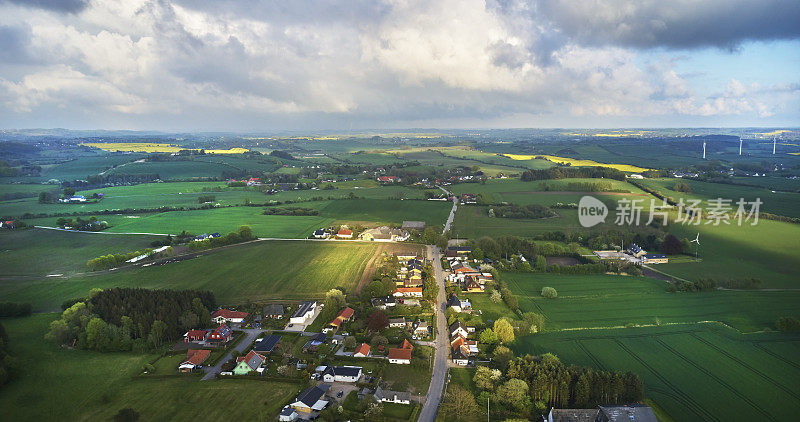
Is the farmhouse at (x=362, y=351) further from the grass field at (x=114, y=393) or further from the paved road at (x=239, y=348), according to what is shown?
the paved road at (x=239, y=348)

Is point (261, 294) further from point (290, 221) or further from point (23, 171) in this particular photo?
point (23, 171)

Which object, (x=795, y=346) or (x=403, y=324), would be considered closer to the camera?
(x=795, y=346)

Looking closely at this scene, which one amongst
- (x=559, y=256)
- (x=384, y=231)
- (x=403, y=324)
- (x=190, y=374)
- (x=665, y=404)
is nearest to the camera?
(x=665, y=404)

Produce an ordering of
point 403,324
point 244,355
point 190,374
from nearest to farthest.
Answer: point 190,374 → point 244,355 → point 403,324

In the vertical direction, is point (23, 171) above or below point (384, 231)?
above

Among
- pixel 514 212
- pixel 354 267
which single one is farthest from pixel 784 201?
pixel 354 267

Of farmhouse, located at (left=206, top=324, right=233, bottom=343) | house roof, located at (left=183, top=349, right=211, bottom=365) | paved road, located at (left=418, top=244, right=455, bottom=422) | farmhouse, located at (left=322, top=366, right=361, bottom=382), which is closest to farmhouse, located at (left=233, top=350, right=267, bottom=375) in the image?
house roof, located at (left=183, top=349, right=211, bottom=365)
